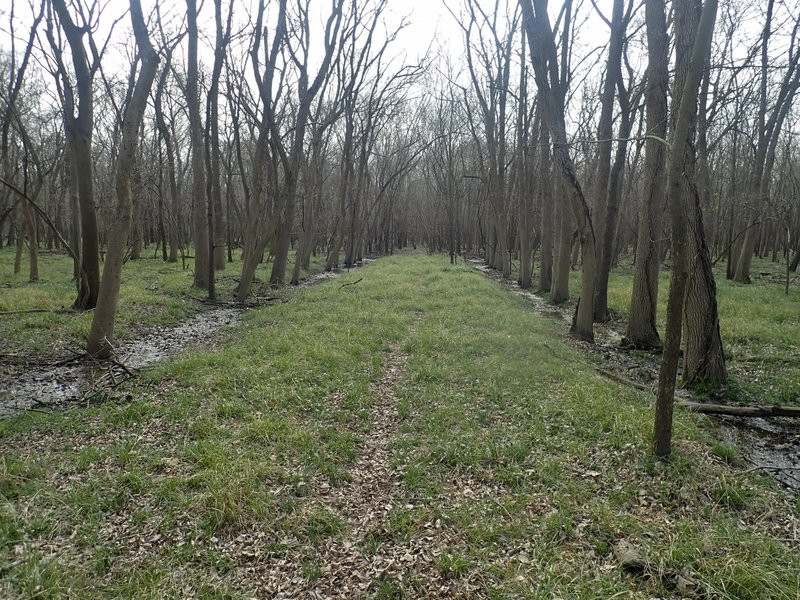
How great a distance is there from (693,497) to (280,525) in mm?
3704

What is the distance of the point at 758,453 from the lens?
544cm

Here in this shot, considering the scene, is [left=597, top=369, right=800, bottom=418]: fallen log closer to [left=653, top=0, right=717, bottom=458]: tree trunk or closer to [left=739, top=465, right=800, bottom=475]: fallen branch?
[left=739, top=465, right=800, bottom=475]: fallen branch

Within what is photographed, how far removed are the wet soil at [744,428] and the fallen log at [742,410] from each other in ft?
0.39

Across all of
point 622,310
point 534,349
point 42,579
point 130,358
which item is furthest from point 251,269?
point 42,579

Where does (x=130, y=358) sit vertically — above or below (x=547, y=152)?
below

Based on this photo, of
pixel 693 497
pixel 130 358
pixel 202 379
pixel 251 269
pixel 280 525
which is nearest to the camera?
pixel 280 525

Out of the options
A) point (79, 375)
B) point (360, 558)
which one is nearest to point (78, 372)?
point (79, 375)

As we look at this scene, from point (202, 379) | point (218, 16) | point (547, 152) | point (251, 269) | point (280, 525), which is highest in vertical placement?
point (218, 16)

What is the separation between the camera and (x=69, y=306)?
1113 cm

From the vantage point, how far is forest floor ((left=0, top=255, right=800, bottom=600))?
10.9 feet

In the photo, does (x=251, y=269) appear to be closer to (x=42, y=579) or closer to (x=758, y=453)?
(x=42, y=579)

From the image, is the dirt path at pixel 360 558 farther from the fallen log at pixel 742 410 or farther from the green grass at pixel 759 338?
the green grass at pixel 759 338

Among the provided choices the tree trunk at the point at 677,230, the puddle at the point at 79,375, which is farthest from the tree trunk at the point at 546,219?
the puddle at the point at 79,375

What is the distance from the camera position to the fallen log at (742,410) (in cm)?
597
